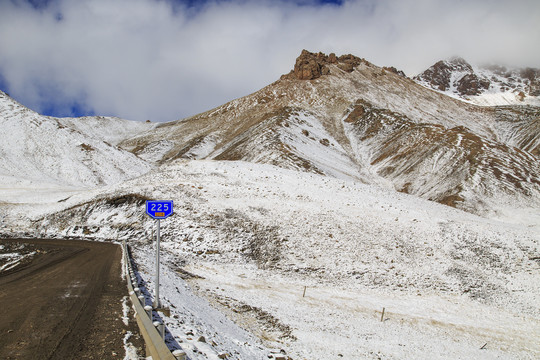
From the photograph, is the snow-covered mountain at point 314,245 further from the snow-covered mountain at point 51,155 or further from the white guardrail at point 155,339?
the white guardrail at point 155,339

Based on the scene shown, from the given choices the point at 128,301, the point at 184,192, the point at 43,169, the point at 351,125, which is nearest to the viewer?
the point at 128,301

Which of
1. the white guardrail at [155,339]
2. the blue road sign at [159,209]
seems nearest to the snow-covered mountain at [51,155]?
the blue road sign at [159,209]

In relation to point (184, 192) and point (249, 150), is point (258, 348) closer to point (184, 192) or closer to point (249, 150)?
point (184, 192)

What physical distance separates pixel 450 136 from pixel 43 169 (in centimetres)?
9671

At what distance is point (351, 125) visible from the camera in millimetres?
115500

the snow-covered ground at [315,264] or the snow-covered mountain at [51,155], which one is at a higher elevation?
the snow-covered mountain at [51,155]

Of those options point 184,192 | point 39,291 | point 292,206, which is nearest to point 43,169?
point 184,192

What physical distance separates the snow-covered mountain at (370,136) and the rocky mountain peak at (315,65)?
0.60m

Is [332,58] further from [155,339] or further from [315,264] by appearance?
[155,339]

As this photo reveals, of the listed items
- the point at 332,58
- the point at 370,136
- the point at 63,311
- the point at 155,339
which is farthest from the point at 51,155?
the point at 332,58

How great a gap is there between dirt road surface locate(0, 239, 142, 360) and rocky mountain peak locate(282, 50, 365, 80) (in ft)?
509

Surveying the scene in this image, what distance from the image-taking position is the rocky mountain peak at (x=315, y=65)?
157250 millimetres

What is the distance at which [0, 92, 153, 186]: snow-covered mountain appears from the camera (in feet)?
194

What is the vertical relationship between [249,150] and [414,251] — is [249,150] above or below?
above
